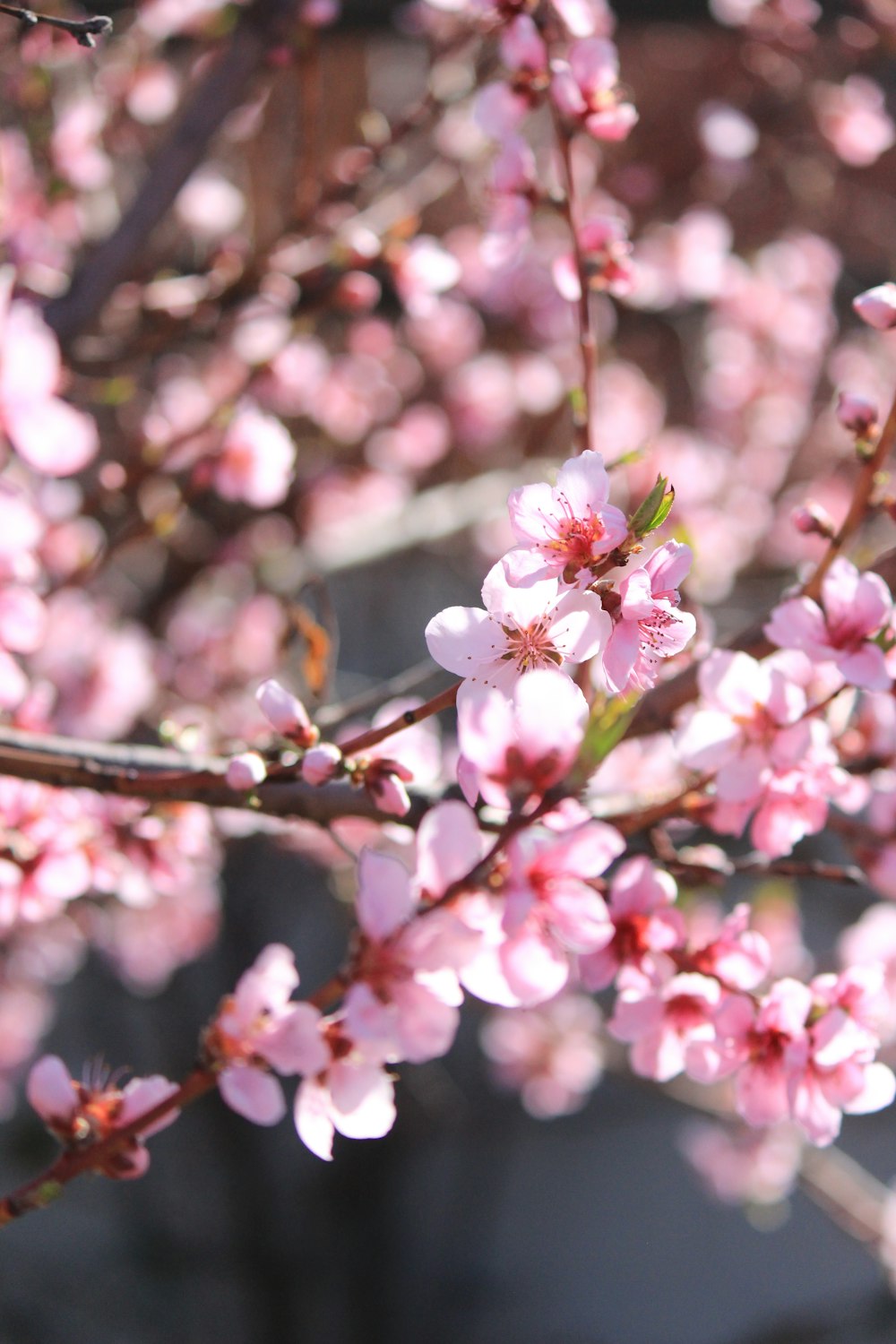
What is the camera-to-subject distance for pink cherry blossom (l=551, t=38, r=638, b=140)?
3.61 feet

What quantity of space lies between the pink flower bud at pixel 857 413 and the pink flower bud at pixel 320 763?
560 millimetres

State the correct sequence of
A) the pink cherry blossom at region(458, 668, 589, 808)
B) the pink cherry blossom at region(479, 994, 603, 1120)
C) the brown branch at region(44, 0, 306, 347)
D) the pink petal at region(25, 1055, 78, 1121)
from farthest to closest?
the pink cherry blossom at region(479, 994, 603, 1120)
the brown branch at region(44, 0, 306, 347)
the pink petal at region(25, 1055, 78, 1121)
the pink cherry blossom at region(458, 668, 589, 808)

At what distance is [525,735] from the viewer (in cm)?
66

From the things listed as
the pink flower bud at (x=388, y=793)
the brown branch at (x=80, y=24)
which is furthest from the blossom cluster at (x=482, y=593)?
the brown branch at (x=80, y=24)

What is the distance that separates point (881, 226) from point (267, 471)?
2.69 meters

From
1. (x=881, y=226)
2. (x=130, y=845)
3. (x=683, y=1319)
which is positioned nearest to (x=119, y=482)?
(x=130, y=845)

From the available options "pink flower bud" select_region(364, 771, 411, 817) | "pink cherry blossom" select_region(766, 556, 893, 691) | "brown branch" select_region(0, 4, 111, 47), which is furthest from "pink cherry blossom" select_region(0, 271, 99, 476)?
"pink cherry blossom" select_region(766, 556, 893, 691)

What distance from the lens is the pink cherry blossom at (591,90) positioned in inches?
43.3

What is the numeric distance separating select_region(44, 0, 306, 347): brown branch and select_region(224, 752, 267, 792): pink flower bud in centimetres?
96

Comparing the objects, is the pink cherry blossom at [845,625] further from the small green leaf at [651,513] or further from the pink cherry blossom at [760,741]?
the small green leaf at [651,513]

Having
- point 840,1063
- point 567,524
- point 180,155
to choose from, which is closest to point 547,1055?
point 840,1063

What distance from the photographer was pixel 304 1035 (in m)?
0.78

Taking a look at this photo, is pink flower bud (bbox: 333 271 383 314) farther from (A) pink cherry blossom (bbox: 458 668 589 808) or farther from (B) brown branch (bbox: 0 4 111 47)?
(A) pink cherry blossom (bbox: 458 668 589 808)

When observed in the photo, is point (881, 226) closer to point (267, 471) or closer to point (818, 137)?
point (818, 137)
